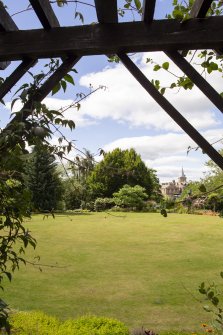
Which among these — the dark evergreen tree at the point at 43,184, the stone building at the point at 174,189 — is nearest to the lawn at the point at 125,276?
the stone building at the point at 174,189

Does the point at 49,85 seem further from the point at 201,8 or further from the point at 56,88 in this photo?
the point at 201,8

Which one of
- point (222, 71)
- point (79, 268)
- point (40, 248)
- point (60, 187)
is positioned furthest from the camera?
point (60, 187)

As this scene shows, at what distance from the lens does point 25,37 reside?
1.45 meters

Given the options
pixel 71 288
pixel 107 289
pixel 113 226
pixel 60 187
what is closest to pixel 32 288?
pixel 71 288

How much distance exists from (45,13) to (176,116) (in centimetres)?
63

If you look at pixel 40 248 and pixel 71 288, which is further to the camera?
pixel 40 248

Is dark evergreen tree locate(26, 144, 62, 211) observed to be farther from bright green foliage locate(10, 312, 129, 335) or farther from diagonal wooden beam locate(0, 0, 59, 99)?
diagonal wooden beam locate(0, 0, 59, 99)

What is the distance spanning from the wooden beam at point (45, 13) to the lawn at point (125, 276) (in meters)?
1.01

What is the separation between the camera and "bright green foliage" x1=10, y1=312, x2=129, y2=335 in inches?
157

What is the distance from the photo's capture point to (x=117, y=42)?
139cm

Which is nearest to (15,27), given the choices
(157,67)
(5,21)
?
(5,21)

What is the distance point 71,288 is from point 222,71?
20.7 feet

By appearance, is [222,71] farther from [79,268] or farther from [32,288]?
[79,268]

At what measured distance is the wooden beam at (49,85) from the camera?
1320 mm
